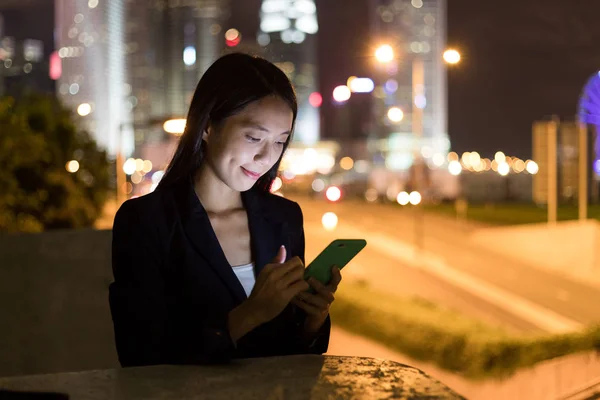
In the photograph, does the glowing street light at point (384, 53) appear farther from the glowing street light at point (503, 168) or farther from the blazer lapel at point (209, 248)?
the glowing street light at point (503, 168)

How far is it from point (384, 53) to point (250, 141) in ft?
57.5

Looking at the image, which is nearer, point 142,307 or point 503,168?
point 142,307

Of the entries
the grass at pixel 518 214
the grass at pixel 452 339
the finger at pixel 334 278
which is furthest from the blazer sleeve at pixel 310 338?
the grass at pixel 518 214

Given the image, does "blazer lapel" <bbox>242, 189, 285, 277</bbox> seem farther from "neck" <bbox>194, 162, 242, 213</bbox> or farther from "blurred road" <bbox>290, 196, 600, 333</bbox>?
"blurred road" <bbox>290, 196, 600, 333</bbox>

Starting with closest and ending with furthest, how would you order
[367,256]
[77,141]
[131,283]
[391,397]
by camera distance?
[391,397]
[131,283]
[367,256]
[77,141]

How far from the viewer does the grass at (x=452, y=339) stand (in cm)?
1142

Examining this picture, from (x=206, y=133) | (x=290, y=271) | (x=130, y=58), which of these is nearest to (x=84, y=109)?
(x=130, y=58)

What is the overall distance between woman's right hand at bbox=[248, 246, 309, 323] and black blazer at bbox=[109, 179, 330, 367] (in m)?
0.11

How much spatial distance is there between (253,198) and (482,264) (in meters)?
23.6

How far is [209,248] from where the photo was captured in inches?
83.5

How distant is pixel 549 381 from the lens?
35.9 feet

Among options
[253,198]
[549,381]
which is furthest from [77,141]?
[253,198]

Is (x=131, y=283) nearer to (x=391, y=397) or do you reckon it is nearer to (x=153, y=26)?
(x=391, y=397)

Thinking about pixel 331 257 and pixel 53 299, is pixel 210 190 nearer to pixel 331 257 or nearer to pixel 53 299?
pixel 331 257
